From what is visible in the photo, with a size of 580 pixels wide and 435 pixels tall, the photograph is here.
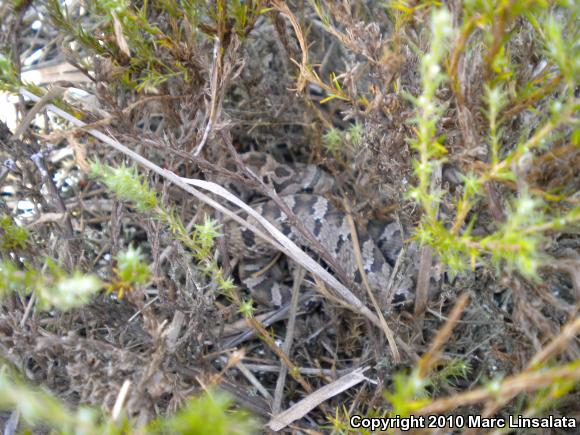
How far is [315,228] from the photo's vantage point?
3707 millimetres

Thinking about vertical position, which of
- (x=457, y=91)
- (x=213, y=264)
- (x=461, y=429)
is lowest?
(x=461, y=429)

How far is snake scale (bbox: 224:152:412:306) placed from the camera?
10.7 ft

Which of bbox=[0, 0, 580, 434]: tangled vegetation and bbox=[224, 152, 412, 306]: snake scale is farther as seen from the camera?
bbox=[224, 152, 412, 306]: snake scale

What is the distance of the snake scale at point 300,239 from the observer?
3252 millimetres

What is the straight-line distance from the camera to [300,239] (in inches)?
120

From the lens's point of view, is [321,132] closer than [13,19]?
No

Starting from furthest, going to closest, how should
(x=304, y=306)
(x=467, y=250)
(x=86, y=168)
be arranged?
(x=304, y=306) → (x=86, y=168) → (x=467, y=250)

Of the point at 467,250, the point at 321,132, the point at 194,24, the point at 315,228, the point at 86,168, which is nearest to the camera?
the point at 467,250

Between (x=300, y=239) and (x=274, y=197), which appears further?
(x=300, y=239)

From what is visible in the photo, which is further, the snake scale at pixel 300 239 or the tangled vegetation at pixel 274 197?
the snake scale at pixel 300 239

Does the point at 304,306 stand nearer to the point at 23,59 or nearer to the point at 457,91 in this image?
the point at 457,91

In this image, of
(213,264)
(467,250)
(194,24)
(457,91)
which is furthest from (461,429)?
(194,24)

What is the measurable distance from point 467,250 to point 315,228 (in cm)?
225

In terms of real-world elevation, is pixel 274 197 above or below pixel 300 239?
above
